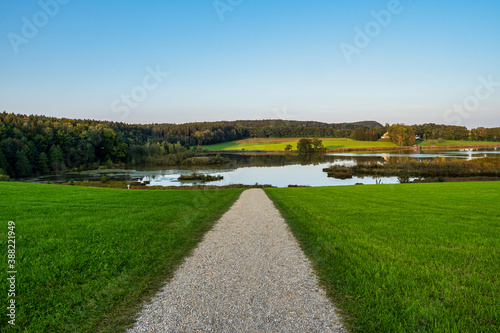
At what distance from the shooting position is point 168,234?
874 centimetres

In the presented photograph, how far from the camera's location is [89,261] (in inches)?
248

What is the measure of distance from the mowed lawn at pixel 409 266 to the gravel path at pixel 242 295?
A: 0.44 m

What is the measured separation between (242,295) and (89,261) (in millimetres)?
3646

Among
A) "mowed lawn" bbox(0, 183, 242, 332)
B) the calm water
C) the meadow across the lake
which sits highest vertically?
the meadow across the lake

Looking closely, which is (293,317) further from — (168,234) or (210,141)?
(210,141)

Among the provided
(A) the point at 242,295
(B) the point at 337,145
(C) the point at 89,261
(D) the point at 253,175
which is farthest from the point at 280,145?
(A) the point at 242,295

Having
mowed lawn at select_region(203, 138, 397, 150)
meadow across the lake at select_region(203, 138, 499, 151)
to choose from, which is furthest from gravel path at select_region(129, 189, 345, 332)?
mowed lawn at select_region(203, 138, 397, 150)

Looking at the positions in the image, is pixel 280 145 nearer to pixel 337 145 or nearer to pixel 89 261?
pixel 337 145

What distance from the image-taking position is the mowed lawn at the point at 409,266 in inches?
166

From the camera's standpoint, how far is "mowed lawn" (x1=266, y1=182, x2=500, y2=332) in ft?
13.8

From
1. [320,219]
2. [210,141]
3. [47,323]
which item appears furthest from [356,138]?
[47,323]

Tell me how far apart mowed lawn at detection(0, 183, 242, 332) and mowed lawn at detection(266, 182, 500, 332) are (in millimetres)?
3440

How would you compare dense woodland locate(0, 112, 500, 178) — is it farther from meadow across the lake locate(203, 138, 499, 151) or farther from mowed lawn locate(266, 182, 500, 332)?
mowed lawn locate(266, 182, 500, 332)

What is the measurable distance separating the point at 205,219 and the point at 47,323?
7.41 meters
